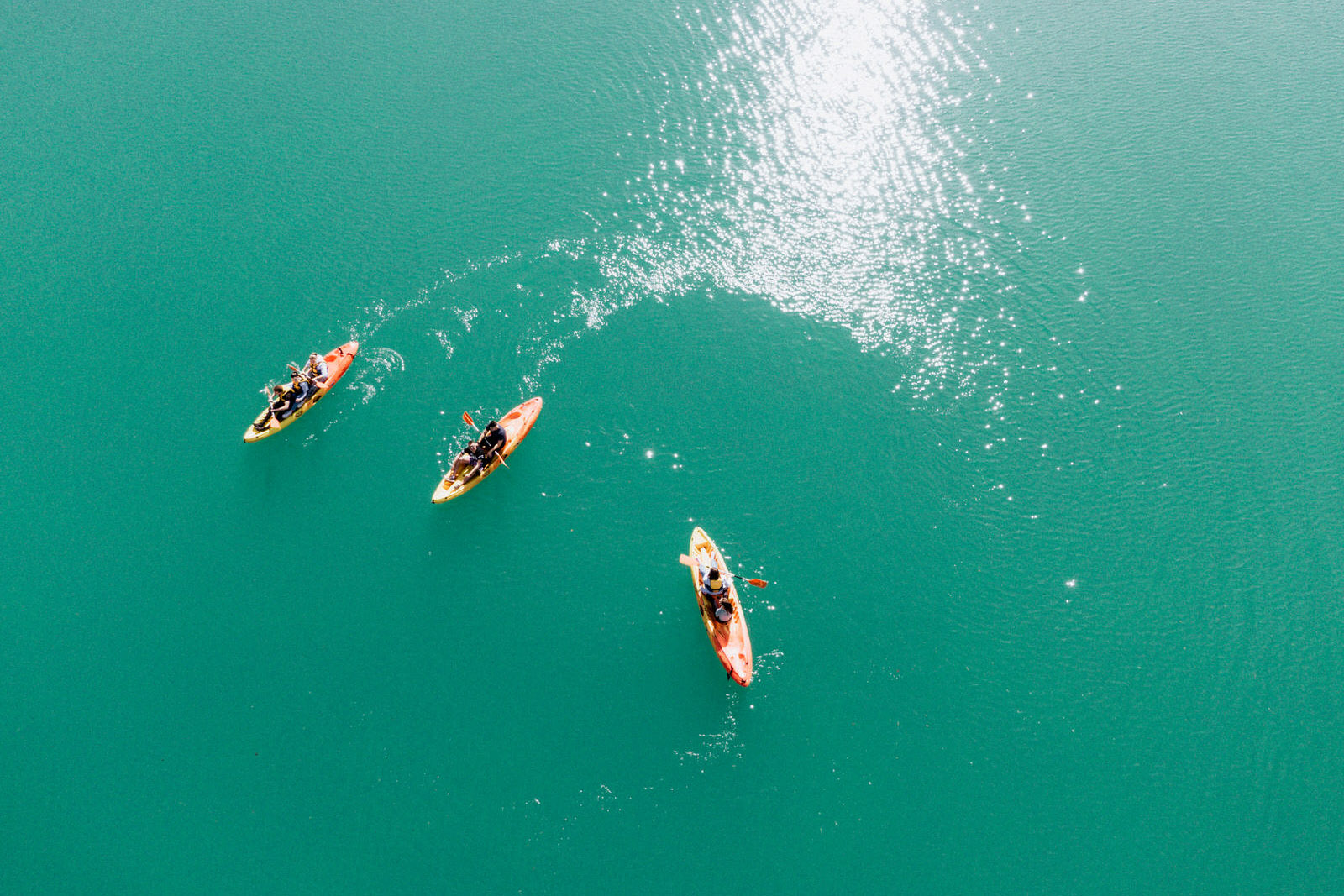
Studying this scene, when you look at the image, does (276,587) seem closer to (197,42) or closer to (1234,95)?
(197,42)

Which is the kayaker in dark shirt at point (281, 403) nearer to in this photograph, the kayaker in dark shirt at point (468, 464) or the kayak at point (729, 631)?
the kayaker in dark shirt at point (468, 464)

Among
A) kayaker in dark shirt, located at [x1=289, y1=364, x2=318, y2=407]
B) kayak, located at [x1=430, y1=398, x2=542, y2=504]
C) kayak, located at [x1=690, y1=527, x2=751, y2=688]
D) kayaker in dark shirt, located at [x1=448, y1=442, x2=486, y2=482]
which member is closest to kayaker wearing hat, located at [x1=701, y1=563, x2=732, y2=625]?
kayak, located at [x1=690, y1=527, x2=751, y2=688]

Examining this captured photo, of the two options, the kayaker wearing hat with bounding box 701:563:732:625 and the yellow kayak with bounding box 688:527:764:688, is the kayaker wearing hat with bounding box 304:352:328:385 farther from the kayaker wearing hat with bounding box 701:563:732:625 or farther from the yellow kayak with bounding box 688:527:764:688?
the kayaker wearing hat with bounding box 701:563:732:625

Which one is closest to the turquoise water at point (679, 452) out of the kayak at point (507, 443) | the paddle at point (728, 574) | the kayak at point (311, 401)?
the kayak at point (311, 401)

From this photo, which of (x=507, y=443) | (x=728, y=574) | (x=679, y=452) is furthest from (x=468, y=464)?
(x=728, y=574)

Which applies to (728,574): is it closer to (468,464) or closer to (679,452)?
(679,452)

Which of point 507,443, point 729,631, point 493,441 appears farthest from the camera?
point 507,443
